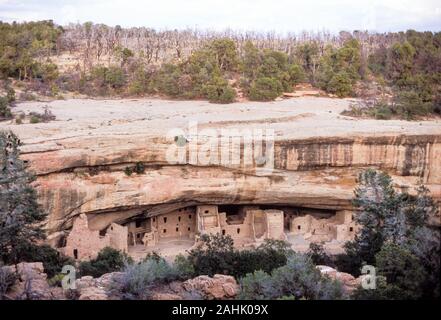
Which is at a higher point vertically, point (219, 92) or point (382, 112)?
point (219, 92)

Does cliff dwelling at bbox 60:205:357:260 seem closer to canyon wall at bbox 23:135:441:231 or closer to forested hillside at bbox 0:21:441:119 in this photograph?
canyon wall at bbox 23:135:441:231

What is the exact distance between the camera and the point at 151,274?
925 cm

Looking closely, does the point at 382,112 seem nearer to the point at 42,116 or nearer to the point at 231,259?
the point at 231,259

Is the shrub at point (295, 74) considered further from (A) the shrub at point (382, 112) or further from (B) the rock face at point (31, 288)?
(B) the rock face at point (31, 288)

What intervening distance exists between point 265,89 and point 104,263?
44.3 feet

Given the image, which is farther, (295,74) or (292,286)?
(295,74)

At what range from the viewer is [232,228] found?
56.5ft

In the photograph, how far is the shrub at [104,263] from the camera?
42.4 ft

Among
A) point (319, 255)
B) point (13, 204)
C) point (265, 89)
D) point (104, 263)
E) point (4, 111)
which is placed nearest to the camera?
point (13, 204)

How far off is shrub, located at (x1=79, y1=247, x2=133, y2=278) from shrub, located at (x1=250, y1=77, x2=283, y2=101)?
11837 millimetres

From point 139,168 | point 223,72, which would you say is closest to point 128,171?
point 139,168

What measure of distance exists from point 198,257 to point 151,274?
4.72 m
